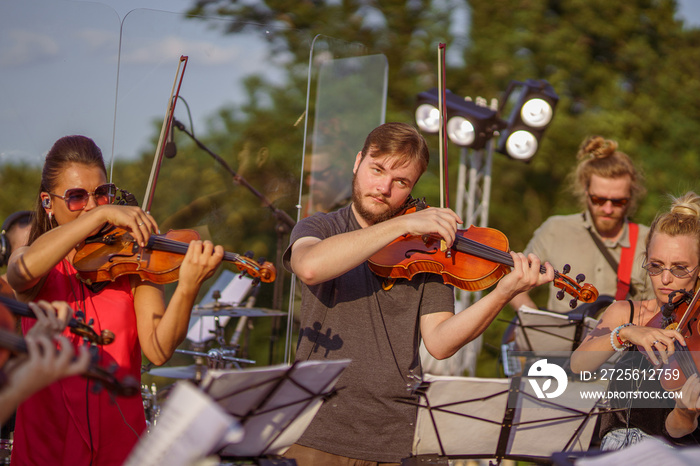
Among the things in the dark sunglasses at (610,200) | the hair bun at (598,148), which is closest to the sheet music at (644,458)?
the dark sunglasses at (610,200)

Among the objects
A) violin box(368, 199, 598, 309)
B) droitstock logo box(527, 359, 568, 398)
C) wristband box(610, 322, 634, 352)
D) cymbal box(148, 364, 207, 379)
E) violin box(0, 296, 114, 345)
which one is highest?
violin box(368, 199, 598, 309)

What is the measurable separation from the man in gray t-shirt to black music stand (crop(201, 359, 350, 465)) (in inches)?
11.6

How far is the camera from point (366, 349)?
98.1 inches

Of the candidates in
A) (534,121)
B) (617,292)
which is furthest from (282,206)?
(534,121)

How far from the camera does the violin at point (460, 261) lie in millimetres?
2615

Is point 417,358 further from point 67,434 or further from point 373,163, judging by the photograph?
point 67,434

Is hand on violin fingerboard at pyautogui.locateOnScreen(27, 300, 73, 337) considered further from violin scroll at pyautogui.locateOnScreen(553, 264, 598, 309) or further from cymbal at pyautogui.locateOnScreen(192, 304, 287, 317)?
cymbal at pyautogui.locateOnScreen(192, 304, 287, 317)

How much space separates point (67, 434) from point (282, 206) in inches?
93.6

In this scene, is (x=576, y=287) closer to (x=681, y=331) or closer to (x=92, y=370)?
(x=681, y=331)

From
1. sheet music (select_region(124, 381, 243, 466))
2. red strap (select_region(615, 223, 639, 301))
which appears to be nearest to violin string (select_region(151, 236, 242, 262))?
sheet music (select_region(124, 381, 243, 466))

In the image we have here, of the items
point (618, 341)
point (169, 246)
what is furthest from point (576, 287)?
point (169, 246)

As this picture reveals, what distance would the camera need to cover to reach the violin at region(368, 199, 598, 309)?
262 centimetres

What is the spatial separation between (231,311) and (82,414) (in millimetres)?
1935

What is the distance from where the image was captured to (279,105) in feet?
17.4
